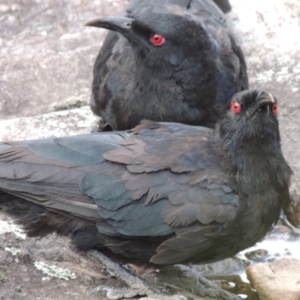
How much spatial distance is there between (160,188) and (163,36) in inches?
57.5

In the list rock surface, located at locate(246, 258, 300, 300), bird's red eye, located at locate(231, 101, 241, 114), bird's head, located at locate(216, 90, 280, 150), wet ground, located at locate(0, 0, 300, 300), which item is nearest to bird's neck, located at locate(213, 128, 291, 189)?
bird's head, located at locate(216, 90, 280, 150)

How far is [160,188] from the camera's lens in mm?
4688

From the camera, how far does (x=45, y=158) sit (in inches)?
191

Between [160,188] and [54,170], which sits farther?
[54,170]

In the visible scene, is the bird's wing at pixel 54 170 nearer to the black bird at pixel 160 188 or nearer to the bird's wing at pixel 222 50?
the black bird at pixel 160 188

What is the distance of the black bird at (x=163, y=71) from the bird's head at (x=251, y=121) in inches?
42.9

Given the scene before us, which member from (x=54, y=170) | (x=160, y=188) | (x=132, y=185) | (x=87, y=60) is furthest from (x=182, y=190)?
(x=87, y=60)

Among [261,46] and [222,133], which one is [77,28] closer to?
[261,46]

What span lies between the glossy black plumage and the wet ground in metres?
0.86

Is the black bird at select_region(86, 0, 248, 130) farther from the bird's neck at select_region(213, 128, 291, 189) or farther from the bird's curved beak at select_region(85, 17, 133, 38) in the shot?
the bird's neck at select_region(213, 128, 291, 189)

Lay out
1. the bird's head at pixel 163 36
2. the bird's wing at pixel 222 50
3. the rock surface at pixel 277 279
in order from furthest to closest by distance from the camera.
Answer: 1. the bird's wing at pixel 222 50
2. the bird's head at pixel 163 36
3. the rock surface at pixel 277 279

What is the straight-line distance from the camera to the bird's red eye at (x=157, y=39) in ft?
19.1

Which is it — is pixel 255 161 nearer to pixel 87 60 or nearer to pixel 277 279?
pixel 277 279

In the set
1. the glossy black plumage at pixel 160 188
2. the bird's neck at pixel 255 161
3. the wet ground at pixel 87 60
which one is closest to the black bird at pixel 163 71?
the wet ground at pixel 87 60
